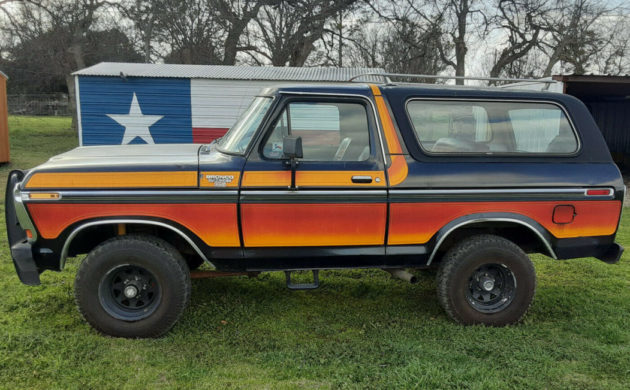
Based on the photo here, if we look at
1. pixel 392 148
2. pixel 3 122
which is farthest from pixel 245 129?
pixel 3 122

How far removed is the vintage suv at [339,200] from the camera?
381 cm

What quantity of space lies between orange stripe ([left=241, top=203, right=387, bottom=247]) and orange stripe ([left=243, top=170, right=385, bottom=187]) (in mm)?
165

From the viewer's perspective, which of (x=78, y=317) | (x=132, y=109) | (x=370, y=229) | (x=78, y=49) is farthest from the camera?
(x=78, y=49)

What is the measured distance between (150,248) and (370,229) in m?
1.74

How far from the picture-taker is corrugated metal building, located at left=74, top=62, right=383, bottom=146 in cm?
1274

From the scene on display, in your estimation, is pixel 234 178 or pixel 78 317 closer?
pixel 234 178

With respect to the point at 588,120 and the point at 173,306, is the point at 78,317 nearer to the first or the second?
the point at 173,306

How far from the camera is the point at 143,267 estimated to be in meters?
3.86

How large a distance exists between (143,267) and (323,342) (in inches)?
60.3

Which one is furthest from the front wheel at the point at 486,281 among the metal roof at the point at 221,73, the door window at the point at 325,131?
the metal roof at the point at 221,73

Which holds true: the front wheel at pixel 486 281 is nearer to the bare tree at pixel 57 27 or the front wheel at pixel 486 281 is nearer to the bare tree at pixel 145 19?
the bare tree at pixel 145 19

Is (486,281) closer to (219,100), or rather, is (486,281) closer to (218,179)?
(218,179)

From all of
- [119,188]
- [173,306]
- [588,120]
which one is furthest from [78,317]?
[588,120]

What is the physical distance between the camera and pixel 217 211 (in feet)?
12.6
